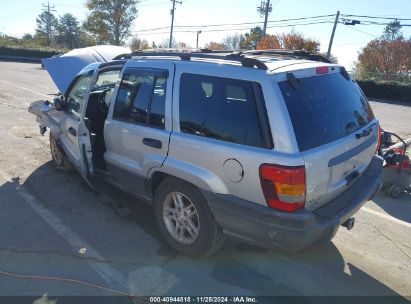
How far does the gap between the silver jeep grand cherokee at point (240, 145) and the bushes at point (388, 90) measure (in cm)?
2383

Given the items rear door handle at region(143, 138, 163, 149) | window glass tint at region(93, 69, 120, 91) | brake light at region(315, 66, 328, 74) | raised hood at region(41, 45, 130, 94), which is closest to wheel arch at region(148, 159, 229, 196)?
rear door handle at region(143, 138, 163, 149)

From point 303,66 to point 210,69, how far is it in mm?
823

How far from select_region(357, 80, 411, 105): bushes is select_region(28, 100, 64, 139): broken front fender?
2415 centimetres

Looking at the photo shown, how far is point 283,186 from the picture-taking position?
274 cm

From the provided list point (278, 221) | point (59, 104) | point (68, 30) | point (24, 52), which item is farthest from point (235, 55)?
point (68, 30)

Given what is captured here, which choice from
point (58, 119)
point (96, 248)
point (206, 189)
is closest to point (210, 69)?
point (206, 189)

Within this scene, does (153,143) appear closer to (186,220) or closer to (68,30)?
(186,220)

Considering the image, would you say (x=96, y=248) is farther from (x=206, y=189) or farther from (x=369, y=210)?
(x=369, y=210)

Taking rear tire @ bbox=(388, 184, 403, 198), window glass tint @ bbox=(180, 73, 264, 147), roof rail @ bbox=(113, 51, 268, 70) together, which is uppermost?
roof rail @ bbox=(113, 51, 268, 70)

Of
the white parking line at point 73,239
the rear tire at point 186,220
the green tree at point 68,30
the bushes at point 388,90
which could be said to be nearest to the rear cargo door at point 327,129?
the rear tire at point 186,220

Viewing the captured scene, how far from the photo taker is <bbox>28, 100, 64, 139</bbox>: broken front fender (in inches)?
209

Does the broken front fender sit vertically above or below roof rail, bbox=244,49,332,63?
below

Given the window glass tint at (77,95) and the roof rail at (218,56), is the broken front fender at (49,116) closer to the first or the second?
the window glass tint at (77,95)

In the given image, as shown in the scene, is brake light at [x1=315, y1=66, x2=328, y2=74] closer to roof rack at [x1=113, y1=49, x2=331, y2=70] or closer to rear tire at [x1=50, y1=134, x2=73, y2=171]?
roof rack at [x1=113, y1=49, x2=331, y2=70]
